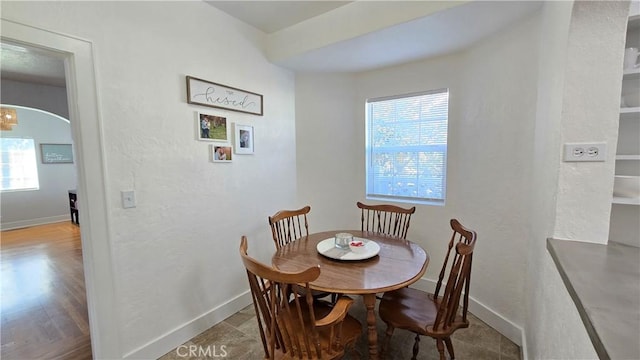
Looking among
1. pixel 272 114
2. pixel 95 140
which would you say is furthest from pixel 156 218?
pixel 272 114

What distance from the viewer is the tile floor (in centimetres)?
186

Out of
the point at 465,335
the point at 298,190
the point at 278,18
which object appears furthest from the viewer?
the point at 298,190

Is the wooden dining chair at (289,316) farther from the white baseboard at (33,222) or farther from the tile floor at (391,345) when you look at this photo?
the white baseboard at (33,222)

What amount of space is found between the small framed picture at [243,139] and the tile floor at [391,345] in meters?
1.51

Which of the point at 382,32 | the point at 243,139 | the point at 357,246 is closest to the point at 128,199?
the point at 243,139

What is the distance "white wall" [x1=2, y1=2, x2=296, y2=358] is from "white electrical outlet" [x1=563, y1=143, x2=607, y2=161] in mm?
2223

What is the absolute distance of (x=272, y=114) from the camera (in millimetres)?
2732

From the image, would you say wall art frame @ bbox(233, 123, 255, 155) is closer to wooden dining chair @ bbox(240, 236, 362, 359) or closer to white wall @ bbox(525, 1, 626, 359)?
wooden dining chair @ bbox(240, 236, 362, 359)

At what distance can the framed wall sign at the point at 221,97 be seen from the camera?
2.02 m

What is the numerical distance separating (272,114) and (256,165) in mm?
565

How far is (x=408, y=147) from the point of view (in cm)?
287

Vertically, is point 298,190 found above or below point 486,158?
below

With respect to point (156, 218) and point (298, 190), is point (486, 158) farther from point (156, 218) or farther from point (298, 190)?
point (156, 218)

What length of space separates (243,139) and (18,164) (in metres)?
6.25
